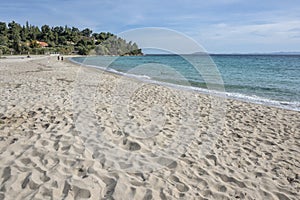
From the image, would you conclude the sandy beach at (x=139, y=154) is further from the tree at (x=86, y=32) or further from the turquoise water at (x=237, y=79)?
the tree at (x=86, y=32)

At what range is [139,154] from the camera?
4414mm

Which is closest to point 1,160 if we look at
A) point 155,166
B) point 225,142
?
point 155,166

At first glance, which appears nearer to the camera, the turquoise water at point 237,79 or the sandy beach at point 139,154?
the sandy beach at point 139,154

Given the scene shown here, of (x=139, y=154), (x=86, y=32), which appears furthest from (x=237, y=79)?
(x=86, y=32)

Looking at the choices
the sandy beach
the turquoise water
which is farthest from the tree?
the sandy beach

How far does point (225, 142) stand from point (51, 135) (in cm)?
373

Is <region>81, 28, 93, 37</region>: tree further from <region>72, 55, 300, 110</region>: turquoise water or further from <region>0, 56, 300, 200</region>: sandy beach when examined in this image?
<region>0, 56, 300, 200</region>: sandy beach

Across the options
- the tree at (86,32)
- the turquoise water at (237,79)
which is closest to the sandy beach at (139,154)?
the turquoise water at (237,79)

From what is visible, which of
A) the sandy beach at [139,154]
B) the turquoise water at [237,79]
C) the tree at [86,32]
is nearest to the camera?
the sandy beach at [139,154]

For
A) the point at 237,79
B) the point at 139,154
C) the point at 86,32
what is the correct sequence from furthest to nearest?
1. the point at 86,32
2. the point at 237,79
3. the point at 139,154

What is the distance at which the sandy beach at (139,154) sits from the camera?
10.9ft

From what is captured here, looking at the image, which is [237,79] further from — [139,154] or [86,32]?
[86,32]

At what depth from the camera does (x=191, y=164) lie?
4.16 m

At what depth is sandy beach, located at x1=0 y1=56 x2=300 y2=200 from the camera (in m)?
3.32
